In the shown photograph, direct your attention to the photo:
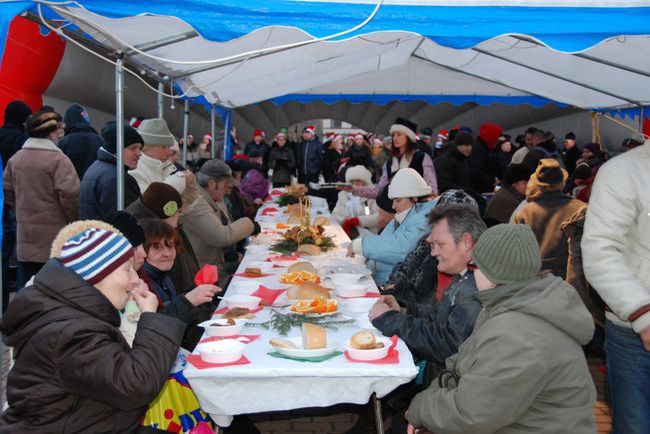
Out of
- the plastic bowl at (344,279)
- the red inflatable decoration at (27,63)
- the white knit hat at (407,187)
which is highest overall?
the red inflatable decoration at (27,63)

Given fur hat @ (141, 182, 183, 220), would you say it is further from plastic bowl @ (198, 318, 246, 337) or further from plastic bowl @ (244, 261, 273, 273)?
plastic bowl @ (198, 318, 246, 337)

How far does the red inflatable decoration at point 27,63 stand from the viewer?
6934 millimetres

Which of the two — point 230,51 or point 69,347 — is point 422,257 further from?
point 230,51

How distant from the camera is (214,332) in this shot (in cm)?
272

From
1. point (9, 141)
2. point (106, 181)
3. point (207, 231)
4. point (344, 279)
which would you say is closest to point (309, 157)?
point (9, 141)

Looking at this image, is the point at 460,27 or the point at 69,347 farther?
the point at 460,27

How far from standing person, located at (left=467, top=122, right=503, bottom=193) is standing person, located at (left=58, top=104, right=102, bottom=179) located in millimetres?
4359

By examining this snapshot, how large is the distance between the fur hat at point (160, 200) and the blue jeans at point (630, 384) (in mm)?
2392

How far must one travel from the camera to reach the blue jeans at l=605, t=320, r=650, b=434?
8.31ft

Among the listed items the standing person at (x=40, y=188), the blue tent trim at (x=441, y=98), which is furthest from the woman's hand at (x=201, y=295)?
the blue tent trim at (x=441, y=98)

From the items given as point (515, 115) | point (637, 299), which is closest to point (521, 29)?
point (637, 299)

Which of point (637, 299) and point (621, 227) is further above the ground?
point (621, 227)

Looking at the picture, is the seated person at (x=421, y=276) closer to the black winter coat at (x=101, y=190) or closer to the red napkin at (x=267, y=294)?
the red napkin at (x=267, y=294)

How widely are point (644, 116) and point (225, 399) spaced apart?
6707mm
